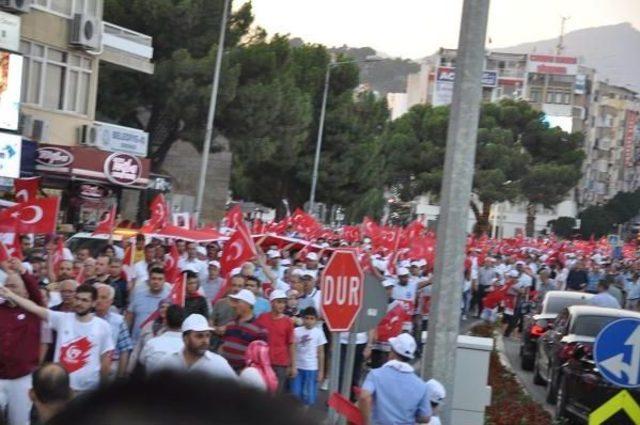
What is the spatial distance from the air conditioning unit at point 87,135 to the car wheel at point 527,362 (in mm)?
18710

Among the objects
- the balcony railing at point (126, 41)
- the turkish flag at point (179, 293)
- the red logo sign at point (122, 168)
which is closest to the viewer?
the turkish flag at point (179, 293)

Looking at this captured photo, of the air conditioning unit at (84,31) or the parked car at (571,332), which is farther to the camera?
the air conditioning unit at (84,31)

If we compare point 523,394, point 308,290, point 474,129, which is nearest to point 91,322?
point 474,129

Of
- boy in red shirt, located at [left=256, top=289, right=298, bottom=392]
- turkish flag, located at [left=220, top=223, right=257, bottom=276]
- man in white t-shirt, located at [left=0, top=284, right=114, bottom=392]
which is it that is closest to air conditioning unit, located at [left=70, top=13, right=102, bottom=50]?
turkish flag, located at [left=220, top=223, right=257, bottom=276]

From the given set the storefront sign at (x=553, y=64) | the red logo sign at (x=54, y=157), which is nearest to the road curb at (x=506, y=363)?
the red logo sign at (x=54, y=157)

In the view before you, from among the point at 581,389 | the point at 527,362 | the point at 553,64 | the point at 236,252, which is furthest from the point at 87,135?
the point at 553,64

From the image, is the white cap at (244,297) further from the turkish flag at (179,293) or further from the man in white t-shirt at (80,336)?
the man in white t-shirt at (80,336)

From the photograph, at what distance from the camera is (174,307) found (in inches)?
372

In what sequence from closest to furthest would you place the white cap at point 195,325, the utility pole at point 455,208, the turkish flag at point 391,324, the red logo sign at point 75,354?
the white cap at point 195,325
the red logo sign at point 75,354
the utility pole at point 455,208
the turkish flag at point 391,324

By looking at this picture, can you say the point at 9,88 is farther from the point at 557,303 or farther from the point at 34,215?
the point at 34,215

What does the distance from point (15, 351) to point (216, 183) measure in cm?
5321

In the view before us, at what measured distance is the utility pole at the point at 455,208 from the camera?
10.9 meters

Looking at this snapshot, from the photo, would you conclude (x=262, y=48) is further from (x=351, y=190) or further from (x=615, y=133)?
(x=615, y=133)

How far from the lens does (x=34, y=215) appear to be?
54.7ft
